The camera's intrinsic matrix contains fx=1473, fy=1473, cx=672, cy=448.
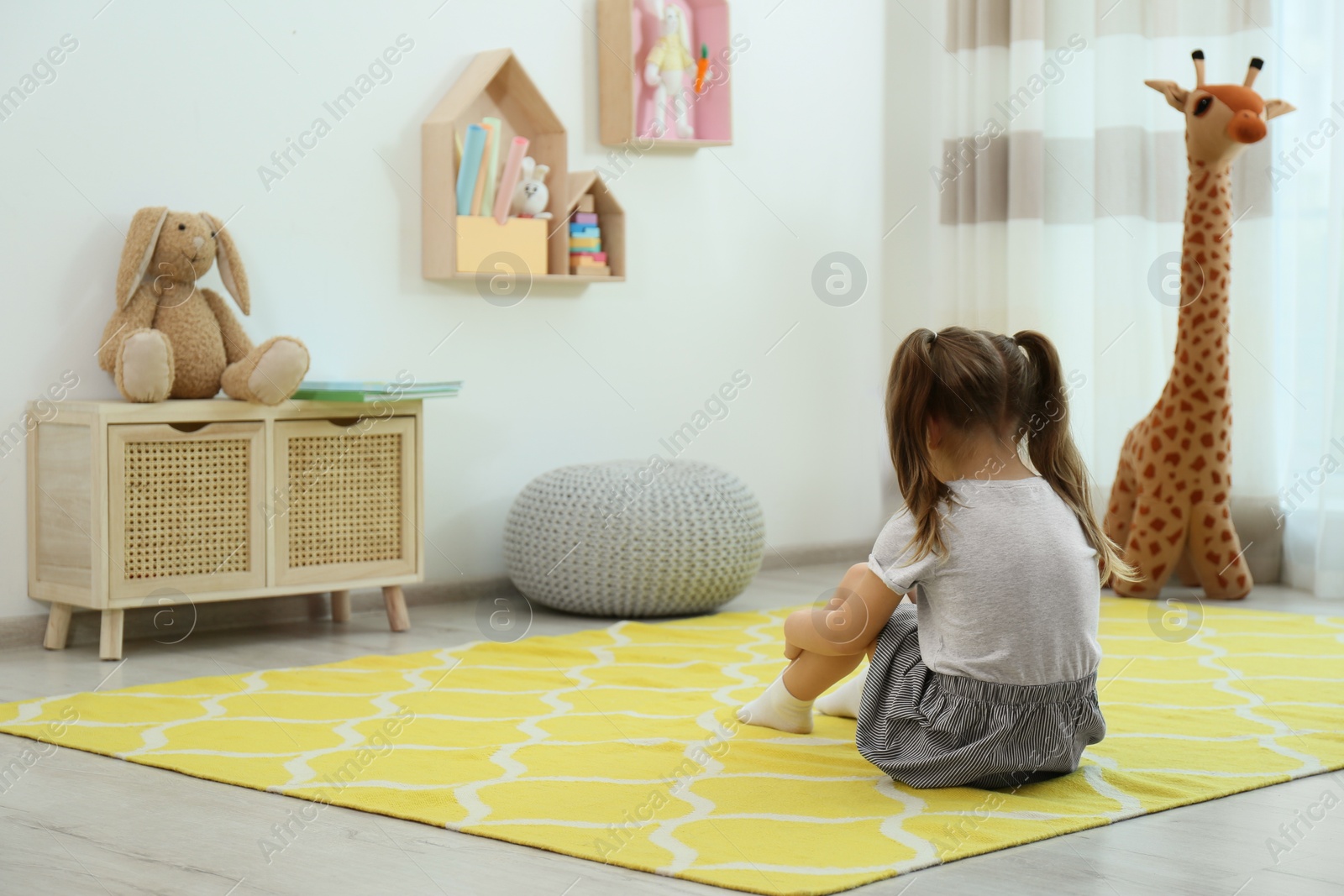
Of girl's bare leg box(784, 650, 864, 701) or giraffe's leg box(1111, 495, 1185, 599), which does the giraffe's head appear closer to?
giraffe's leg box(1111, 495, 1185, 599)

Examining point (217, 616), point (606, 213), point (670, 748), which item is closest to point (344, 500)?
point (217, 616)

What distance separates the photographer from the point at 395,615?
304cm

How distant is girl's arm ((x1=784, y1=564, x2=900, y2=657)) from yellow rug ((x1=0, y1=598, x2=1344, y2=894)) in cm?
16

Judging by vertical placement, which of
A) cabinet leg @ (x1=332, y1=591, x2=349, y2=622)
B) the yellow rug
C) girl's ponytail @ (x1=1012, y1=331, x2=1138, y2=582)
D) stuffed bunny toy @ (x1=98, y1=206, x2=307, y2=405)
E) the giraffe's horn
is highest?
the giraffe's horn

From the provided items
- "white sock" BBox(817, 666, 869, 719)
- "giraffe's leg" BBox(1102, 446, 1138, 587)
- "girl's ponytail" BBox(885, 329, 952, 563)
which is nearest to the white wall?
"giraffe's leg" BBox(1102, 446, 1138, 587)

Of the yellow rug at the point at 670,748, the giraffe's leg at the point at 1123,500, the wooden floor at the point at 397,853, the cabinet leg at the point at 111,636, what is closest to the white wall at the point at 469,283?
the cabinet leg at the point at 111,636

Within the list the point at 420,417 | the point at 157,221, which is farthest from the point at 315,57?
the point at 420,417

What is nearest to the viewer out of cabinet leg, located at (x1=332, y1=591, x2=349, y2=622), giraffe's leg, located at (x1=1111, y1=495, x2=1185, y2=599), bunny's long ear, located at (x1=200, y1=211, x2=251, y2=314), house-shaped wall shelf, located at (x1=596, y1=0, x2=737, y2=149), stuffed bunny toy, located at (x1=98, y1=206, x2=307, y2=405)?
stuffed bunny toy, located at (x1=98, y1=206, x2=307, y2=405)

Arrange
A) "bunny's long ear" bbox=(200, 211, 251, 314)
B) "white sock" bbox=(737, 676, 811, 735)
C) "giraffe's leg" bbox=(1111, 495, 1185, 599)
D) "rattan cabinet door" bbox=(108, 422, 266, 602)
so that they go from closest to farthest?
"white sock" bbox=(737, 676, 811, 735) → "rattan cabinet door" bbox=(108, 422, 266, 602) → "bunny's long ear" bbox=(200, 211, 251, 314) → "giraffe's leg" bbox=(1111, 495, 1185, 599)

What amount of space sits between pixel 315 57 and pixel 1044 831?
231 centimetres

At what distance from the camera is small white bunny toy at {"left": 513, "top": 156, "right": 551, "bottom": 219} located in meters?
3.42

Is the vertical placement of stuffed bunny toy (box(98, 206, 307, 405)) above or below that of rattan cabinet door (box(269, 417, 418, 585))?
above

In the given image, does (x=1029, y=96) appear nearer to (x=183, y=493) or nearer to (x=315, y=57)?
(x=315, y=57)

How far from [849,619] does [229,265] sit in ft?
5.32
